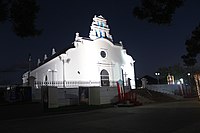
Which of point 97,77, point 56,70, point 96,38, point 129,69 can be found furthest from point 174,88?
point 56,70

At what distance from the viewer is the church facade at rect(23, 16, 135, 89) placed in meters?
30.2

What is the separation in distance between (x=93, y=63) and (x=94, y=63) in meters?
0.17

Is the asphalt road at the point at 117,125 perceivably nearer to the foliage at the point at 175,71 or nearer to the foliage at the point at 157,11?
the foliage at the point at 157,11

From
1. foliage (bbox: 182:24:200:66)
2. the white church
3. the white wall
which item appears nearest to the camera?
foliage (bbox: 182:24:200:66)

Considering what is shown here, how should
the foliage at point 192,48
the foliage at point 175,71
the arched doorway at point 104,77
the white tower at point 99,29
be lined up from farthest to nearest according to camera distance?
1. the foliage at point 175,71
2. the white tower at point 99,29
3. the arched doorway at point 104,77
4. the foliage at point 192,48

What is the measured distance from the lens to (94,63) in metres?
32.2

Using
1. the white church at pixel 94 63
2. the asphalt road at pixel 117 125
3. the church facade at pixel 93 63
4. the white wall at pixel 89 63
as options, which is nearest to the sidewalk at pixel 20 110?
the asphalt road at pixel 117 125

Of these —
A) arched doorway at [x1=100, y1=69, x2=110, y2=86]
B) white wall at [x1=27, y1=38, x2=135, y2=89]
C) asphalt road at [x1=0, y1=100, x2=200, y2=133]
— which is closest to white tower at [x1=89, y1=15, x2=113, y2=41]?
white wall at [x1=27, y1=38, x2=135, y2=89]

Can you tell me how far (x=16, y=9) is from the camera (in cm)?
972

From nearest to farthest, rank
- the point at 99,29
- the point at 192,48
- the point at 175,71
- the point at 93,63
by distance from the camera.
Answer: the point at 192,48 < the point at 93,63 < the point at 99,29 < the point at 175,71

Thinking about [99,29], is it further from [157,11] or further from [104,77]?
[157,11]

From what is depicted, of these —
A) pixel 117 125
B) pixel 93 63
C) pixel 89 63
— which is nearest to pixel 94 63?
pixel 93 63

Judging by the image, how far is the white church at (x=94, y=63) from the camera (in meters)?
30.2

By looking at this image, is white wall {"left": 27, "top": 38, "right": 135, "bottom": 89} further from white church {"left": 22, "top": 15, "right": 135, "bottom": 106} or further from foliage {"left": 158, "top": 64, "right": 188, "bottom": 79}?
foliage {"left": 158, "top": 64, "right": 188, "bottom": 79}
